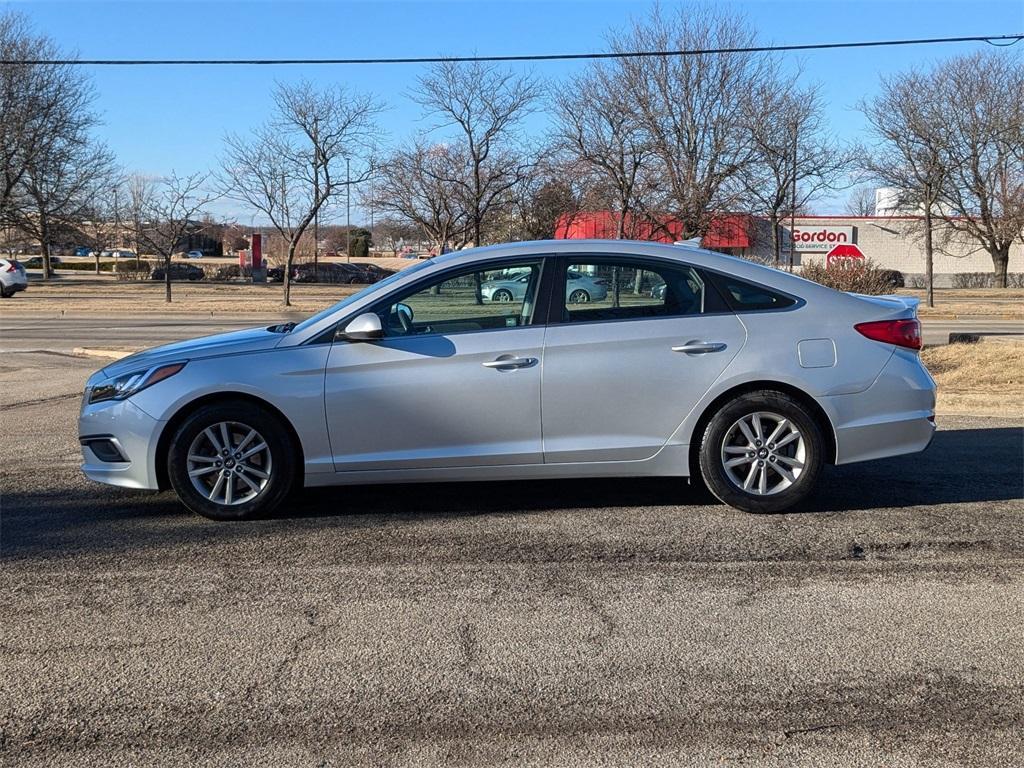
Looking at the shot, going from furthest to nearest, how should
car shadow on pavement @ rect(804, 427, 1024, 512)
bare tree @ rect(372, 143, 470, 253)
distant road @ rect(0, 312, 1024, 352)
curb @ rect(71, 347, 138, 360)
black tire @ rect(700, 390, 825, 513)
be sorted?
bare tree @ rect(372, 143, 470, 253) → distant road @ rect(0, 312, 1024, 352) → curb @ rect(71, 347, 138, 360) → car shadow on pavement @ rect(804, 427, 1024, 512) → black tire @ rect(700, 390, 825, 513)

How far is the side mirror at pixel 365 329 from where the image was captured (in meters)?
5.96

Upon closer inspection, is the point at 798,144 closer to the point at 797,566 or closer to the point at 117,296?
the point at 117,296

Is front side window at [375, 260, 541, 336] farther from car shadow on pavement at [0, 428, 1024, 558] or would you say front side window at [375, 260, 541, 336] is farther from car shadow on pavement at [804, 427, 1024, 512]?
car shadow on pavement at [804, 427, 1024, 512]

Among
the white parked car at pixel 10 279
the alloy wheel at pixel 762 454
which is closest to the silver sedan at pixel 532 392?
the alloy wheel at pixel 762 454

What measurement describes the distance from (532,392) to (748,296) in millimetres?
1468

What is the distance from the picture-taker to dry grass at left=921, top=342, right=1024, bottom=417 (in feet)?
33.3

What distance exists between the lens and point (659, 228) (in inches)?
1287

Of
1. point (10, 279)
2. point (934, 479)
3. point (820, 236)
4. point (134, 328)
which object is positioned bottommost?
point (934, 479)

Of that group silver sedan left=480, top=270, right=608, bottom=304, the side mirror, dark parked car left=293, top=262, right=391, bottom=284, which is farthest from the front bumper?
Result: dark parked car left=293, top=262, right=391, bottom=284

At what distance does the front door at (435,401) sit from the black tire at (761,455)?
1045 mm

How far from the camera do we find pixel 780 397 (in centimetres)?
611

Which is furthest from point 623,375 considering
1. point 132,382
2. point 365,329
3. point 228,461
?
point 132,382

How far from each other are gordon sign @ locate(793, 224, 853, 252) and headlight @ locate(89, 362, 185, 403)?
5389cm

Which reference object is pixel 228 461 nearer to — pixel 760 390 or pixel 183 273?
pixel 760 390
